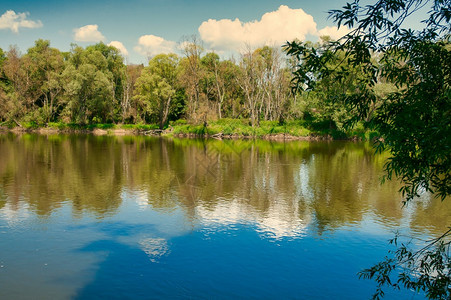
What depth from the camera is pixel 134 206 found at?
19594 mm

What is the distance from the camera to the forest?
82562mm

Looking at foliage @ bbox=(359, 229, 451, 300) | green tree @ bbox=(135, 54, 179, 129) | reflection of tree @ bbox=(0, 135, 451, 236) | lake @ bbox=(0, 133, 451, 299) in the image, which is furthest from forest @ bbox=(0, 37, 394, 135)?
foliage @ bbox=(359, 229, 451, 300)

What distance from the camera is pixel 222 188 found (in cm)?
2458

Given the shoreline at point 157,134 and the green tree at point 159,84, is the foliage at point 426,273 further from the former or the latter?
the green tree at point 159,84

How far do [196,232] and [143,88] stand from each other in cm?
7467

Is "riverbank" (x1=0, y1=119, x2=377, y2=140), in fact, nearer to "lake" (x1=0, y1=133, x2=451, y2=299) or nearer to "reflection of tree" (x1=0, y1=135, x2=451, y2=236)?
"reflection of tree" (x1=0, y1=135, x2=451, y2=236)

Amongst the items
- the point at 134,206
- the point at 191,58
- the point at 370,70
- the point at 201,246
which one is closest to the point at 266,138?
the point at 191,58

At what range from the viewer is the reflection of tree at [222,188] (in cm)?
1852

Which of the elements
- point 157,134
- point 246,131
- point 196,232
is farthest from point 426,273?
point 157,134

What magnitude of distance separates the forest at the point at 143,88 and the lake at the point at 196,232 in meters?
53.7

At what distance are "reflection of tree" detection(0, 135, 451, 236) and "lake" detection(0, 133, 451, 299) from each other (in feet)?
0.34

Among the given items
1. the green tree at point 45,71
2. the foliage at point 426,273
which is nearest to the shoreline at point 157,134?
the green tree at point 45,71

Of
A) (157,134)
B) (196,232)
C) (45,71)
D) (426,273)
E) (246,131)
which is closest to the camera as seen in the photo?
(426,273)

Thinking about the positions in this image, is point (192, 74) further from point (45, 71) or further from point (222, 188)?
point (222, 188)
